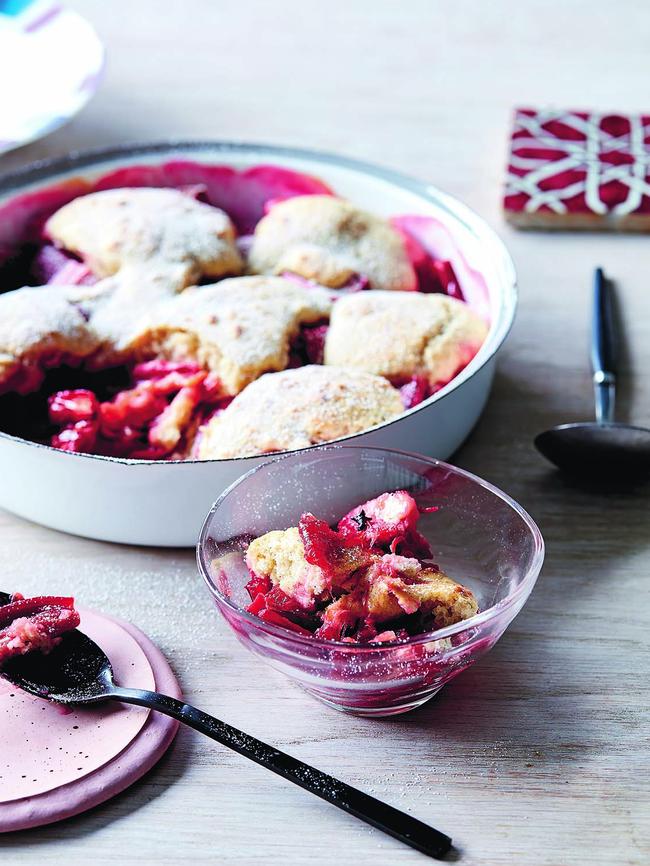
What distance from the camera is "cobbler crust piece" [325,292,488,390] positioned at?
119 centimetres

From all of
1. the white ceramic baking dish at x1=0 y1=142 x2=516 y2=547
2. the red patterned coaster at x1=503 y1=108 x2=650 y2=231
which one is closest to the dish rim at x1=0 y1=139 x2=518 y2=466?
the white ceramic baking dish at x1=0 y1=142 x2=516 y2=547

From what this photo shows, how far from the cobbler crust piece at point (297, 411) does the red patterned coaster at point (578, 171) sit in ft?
2.08

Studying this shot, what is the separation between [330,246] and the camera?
1.38 metres

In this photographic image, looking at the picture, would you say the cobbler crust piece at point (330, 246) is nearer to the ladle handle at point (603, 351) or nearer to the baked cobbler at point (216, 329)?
the baked cobbler at point (216, 329)

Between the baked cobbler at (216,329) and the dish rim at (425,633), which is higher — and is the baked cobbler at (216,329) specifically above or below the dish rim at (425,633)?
above

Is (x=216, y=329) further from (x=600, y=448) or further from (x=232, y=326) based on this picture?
(x=600, y=448)

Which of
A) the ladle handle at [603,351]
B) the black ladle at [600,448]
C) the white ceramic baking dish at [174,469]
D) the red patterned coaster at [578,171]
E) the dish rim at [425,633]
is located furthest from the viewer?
the red patterned coaster at [578,171]

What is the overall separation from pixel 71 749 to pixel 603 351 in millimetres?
818

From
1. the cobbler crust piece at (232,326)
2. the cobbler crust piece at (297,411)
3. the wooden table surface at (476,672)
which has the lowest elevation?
the wooden table surface at (476,672)

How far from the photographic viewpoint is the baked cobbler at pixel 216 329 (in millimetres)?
1130

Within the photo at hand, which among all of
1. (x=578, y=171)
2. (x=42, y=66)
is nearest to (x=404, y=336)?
(x=578, y=171)

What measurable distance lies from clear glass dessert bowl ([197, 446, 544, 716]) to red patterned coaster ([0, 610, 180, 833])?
11 centimetres

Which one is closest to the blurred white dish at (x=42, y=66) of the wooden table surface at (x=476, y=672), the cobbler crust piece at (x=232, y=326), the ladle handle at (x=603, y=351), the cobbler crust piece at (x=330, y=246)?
the wooden table surface at (x=476, y=672)

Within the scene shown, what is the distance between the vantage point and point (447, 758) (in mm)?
864
